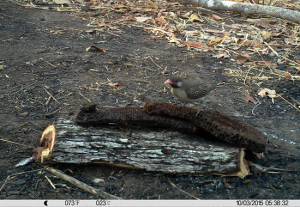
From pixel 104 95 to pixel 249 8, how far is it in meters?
5.37

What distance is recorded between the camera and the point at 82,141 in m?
3.13

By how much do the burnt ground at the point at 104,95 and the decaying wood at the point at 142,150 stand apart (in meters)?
0.14

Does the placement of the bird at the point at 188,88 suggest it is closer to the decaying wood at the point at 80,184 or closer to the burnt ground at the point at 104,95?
the burnt ground at the point at 104,95

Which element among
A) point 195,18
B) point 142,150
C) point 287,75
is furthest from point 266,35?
point 142,150

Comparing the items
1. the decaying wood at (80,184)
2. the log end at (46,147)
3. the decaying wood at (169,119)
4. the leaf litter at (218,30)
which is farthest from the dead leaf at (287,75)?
the log end at (46,147)

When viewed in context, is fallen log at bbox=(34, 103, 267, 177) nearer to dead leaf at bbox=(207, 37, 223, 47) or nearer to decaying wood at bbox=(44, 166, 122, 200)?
decaying wood at bbox=(44, 166, 122, 200)

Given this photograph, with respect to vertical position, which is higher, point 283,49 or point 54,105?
point 283,49

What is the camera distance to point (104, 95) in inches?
183

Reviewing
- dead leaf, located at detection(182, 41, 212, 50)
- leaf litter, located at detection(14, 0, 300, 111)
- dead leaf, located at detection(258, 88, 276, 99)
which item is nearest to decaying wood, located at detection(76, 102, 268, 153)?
dead leaf, located at detection(258, 88, 276, 99)

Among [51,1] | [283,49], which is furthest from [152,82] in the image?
[51,1]

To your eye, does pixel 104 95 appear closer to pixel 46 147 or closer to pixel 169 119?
pixel 46 147

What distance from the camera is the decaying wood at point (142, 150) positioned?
306 centimetres

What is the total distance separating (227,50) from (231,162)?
153 inches

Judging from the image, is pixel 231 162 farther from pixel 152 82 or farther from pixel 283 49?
pixel 283 49
